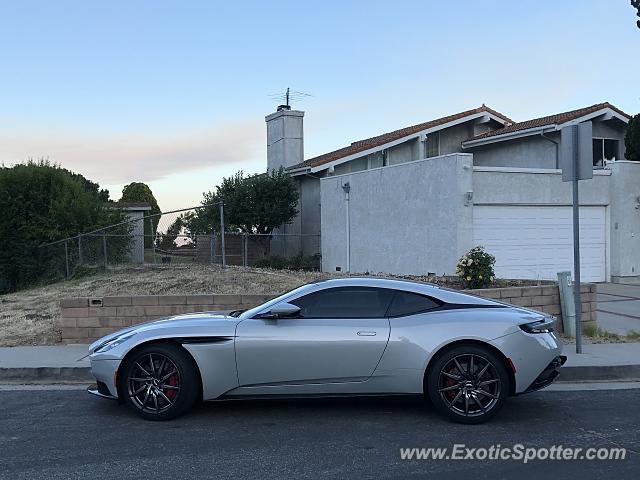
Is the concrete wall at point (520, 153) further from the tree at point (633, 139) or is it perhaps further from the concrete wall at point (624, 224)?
the concrete wall at point (624, 224)

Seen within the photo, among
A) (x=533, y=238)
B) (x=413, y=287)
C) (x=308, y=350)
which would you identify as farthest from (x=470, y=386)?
(x=533, y=238)

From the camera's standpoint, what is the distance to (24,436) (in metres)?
5.87

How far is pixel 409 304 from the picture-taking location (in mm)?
6379

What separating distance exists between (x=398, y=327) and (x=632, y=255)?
53.3 feet

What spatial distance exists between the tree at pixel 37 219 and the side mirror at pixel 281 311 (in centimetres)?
1592

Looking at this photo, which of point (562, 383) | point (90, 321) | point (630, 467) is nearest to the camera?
point (630, 467)

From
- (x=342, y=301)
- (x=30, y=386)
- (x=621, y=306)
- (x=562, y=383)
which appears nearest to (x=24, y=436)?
(x=30, y=386)

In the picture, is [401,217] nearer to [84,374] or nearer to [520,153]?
[520,153]

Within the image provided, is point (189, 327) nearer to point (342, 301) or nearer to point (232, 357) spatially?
point (232, 357)

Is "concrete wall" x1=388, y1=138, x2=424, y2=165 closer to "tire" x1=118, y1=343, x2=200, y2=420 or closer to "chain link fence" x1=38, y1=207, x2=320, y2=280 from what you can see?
"chain link fence" x1=38, y1=207, x2=320, y2=280

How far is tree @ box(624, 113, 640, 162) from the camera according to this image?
69.5 feet

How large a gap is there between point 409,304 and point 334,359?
92cm

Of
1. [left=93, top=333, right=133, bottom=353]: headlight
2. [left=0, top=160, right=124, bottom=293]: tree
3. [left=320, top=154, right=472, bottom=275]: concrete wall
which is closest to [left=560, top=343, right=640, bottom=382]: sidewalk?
[left=93, top=333, right=133, bottom=353]: headlight

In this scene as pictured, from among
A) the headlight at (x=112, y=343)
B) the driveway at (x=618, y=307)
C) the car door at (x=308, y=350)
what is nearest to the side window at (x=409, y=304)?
the car door at (x=308, y=350)
